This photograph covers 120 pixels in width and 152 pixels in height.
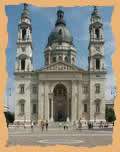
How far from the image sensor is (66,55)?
75.1 meters

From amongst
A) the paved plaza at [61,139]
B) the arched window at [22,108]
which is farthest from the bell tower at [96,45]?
the paved plaza at [61,139]

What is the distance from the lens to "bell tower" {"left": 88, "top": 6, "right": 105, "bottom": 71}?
6047 centimetres

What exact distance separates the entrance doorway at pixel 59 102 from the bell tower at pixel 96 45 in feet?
29.3

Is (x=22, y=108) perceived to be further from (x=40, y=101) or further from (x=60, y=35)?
(x=60, y=35)

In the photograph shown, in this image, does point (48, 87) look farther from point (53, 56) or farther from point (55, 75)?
point (53, 56)

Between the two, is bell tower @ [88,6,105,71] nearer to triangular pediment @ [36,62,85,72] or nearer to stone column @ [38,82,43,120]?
triangular pediment @ [36,62,85,72]

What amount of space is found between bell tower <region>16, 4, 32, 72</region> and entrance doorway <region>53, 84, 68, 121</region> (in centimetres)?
877

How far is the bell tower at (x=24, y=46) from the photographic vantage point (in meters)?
61.1

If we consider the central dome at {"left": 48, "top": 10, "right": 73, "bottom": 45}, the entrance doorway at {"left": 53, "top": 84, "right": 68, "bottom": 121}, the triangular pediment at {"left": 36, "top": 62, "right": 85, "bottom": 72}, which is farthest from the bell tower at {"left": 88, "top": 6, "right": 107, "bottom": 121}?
the central dome at {"left": 48, "top": 10, "right": 73, "bottom": 45}

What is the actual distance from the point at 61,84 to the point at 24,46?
484 inches

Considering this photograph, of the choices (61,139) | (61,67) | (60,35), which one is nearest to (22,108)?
(61,67)

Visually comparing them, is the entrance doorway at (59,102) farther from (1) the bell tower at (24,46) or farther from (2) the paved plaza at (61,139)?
(2) the paved plaza at (61,139)

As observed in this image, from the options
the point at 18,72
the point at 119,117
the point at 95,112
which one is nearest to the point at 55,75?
the point at 18,72

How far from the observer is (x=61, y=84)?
6131 centimetres
